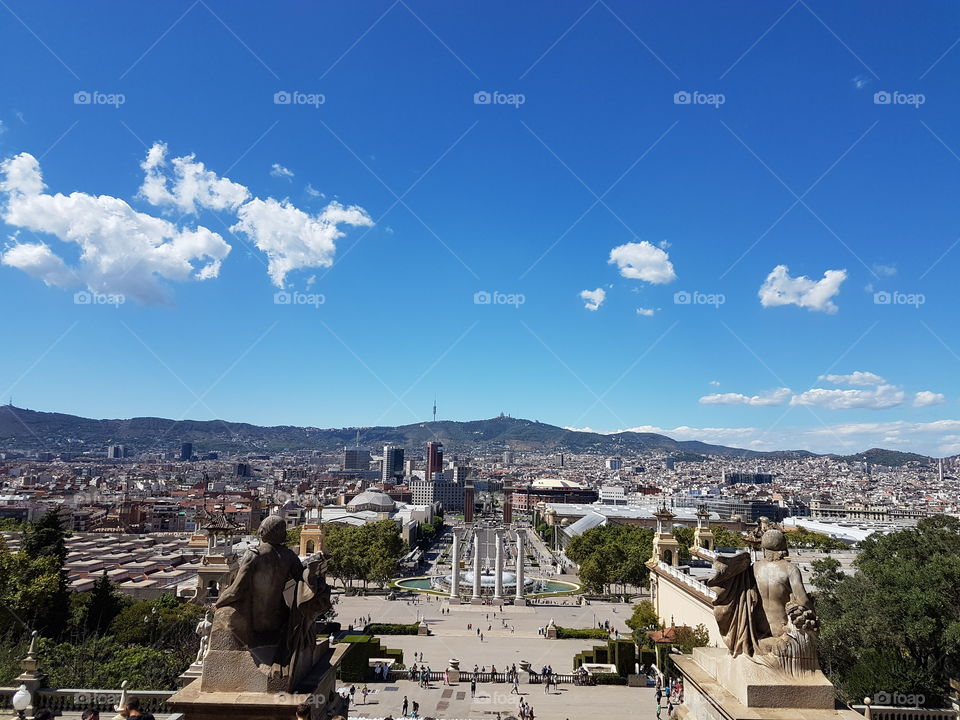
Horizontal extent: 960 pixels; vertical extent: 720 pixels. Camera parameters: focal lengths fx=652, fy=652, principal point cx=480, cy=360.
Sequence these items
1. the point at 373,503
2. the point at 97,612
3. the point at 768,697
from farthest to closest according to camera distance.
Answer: the point at 373,503
the point at 97,612
the point at 768,697

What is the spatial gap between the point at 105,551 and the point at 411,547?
39329mm

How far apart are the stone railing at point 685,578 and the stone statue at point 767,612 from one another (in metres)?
20.8

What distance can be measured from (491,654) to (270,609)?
30650mm

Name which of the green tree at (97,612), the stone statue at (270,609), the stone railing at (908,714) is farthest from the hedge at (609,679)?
the stone statue at (270,609)

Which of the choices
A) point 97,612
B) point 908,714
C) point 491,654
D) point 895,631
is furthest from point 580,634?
point 97,612

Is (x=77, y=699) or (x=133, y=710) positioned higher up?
(x=133, y=710)

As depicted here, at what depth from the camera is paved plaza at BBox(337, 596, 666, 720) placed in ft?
76.2

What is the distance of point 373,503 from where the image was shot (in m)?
121

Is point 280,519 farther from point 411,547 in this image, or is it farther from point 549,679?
point 411,547

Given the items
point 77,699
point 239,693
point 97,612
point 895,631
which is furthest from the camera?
point 97,612

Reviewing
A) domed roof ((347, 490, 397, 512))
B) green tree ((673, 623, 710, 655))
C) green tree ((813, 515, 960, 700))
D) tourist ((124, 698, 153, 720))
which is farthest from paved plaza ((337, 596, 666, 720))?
domed roof ((347, 490, 397, 512))

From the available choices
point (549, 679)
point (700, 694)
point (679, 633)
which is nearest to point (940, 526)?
point (679, 633)

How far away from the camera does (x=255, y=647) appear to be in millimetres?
5398

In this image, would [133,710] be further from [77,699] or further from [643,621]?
[643,621]
